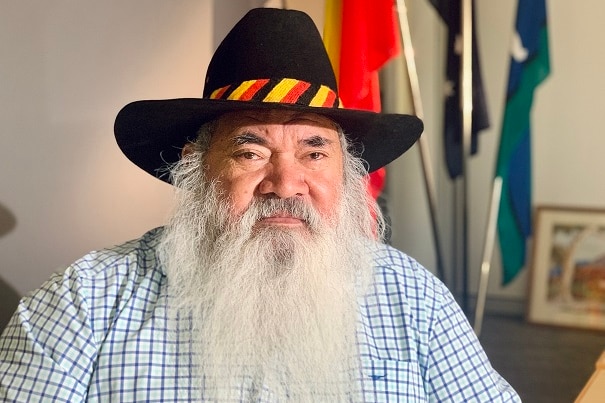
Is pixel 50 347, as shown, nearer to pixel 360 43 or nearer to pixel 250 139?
pixel 250 139

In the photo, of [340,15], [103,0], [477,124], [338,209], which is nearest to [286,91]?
[338,209]

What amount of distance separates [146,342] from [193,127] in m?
0.42

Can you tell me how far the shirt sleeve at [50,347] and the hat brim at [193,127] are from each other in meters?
0.29

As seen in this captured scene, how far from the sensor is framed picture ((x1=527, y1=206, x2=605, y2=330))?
2393mm

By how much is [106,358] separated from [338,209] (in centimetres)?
49

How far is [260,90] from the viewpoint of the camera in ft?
3.77

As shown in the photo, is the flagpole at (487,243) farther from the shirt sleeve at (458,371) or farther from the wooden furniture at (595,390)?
the shirt sleeve at (458,371)

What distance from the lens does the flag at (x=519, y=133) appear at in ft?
6.92

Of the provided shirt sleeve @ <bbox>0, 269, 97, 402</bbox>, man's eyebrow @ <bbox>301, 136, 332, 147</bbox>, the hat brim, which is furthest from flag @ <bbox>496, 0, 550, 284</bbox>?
shirt sleeve @ <bbox>0, 269, 97, 402</bbox>

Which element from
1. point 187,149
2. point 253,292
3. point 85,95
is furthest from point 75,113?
point 253,292

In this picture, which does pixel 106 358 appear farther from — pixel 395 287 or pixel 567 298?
pixel 567 298

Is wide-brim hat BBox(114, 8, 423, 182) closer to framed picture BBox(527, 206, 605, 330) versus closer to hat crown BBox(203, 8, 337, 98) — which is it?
hat crown BBox(203, 8, 337, 98)

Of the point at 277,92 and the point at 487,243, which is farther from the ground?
the point at 277,92

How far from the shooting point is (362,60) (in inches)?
71.7
